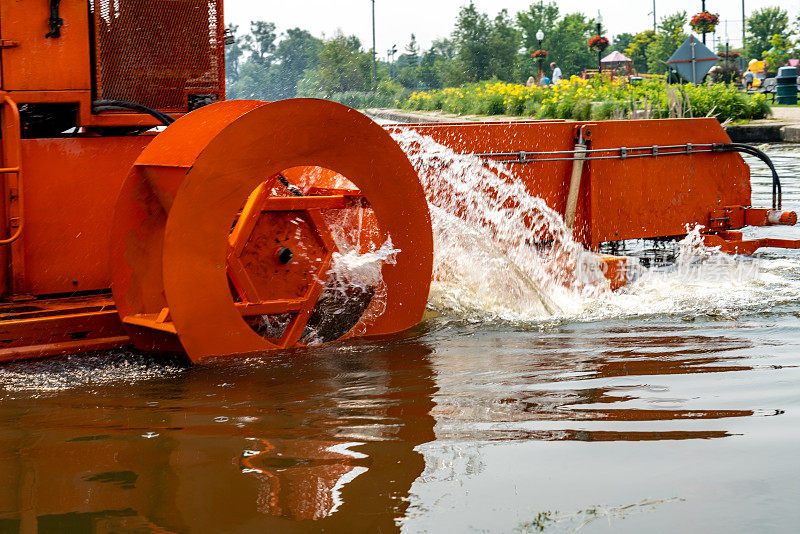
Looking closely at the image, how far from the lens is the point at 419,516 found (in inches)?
113

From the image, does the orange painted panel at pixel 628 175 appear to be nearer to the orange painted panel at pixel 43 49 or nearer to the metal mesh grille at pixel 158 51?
the metal mesh grille at pixel 158 51

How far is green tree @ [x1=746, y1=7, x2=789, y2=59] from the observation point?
64312 mm

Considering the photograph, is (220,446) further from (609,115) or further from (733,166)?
(609,115)

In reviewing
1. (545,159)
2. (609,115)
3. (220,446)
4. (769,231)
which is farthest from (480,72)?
(220,446)

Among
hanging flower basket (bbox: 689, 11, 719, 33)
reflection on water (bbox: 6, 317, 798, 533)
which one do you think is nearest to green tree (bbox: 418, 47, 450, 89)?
hanging flower basket (bbox: 689, 11, 719, 33)

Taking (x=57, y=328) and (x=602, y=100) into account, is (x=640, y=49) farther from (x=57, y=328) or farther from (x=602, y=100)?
(x=57, y=328)

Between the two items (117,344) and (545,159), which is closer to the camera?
(117,344)

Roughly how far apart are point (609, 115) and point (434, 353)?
17.5 m

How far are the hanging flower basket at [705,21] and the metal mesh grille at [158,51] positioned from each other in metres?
44.7

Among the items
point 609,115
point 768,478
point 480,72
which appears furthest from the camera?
point 480,72

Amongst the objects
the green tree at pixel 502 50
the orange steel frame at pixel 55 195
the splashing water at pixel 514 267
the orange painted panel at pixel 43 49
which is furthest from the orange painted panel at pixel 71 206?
the green tree at pixel 502 50

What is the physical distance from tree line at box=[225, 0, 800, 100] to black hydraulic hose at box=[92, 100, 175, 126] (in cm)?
4456

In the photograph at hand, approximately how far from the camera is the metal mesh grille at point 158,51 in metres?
5.15

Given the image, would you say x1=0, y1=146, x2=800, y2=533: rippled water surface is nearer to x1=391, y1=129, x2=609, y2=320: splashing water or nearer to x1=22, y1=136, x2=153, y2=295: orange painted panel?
x1=22, y1=136, x2=153, y2=295: orange painted panel
